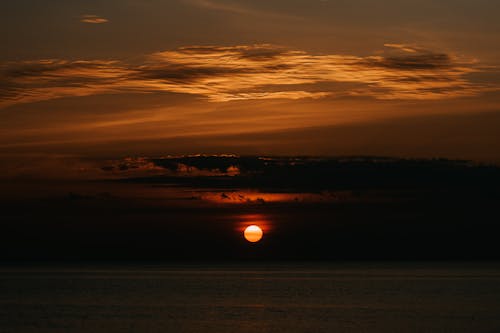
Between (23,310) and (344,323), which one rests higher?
(23,310)

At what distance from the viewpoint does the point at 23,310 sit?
111 m

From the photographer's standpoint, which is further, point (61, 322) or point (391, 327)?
point (61, 322)

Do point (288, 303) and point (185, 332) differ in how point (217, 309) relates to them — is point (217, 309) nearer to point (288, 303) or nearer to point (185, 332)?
point (288, 303)

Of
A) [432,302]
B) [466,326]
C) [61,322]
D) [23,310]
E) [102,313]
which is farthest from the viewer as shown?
[432,302]

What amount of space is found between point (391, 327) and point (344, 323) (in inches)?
268

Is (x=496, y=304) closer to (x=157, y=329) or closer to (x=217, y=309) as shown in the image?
(x=217, y=309)

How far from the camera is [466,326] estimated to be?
84875mm

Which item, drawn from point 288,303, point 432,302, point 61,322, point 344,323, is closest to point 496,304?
point 432,302

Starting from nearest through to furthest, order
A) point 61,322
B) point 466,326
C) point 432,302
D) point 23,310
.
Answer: point 466,326
point 61,322
point 23,310
point 432,302

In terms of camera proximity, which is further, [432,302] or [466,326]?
[432,302]

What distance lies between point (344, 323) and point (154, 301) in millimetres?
45484

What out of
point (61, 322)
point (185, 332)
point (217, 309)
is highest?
point (217, 309)

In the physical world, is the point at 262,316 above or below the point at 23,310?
below

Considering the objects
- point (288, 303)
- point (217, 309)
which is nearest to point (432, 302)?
point (288, 303)
